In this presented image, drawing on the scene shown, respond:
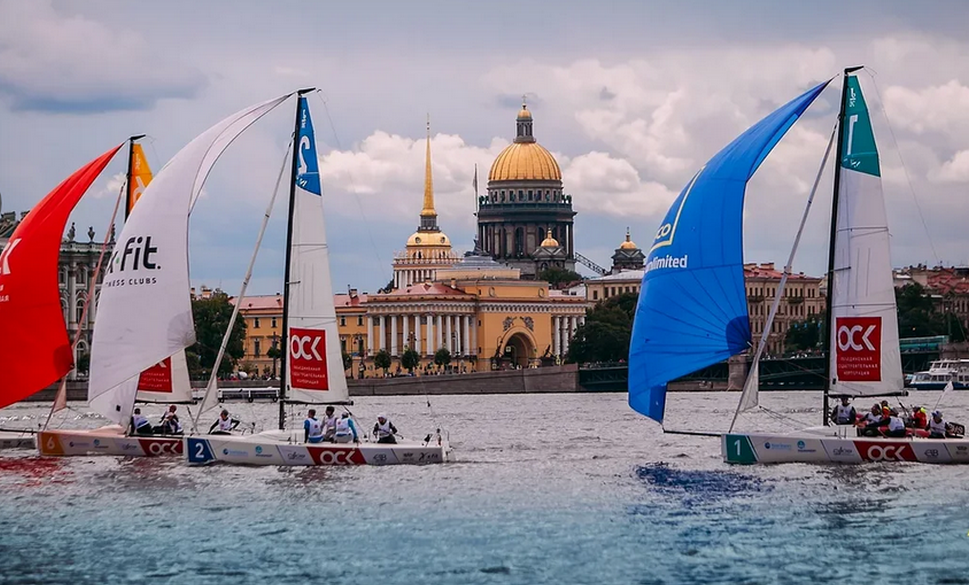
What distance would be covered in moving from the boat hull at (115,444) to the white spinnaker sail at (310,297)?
7.25 feet

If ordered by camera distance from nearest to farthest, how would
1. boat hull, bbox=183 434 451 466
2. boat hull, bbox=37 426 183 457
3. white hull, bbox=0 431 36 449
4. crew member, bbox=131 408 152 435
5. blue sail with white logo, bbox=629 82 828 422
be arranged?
blue sail with white logo, bbox=629 82 828 422 → boat hull, bbox=183 434 451 466 → boat hull, bbox=37 426 183 457 → crew member, bbox=131 408 152 435 → white hull, bbox=0 431 36 449

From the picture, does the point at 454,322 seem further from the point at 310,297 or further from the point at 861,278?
the point at 861,278

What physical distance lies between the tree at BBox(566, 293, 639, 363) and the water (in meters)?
64.6

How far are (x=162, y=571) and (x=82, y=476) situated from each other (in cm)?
858

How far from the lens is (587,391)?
85.3 metres

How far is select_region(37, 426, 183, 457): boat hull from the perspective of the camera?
28547 millimetres

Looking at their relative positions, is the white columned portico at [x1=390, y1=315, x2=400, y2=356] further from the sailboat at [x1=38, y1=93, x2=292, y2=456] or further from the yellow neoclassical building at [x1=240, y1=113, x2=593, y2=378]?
the sailboat at [x1=38, y1=93, x2=292, y2=456]

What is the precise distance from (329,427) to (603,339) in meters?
70.1

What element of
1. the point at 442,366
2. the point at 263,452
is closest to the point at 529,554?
the point at 263,452

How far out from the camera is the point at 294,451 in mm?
26641

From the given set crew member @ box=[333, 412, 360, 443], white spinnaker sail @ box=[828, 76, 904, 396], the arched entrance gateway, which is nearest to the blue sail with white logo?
white spinnaker sail @ box=[828, 76, 904, 396]

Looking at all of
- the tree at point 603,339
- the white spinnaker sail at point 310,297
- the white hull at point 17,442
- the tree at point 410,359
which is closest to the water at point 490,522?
the white hull at point 17,442

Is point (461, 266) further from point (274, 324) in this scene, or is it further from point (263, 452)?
point (263, 452)

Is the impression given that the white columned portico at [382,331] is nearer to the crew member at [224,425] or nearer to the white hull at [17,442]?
the white hull at [17,442]
